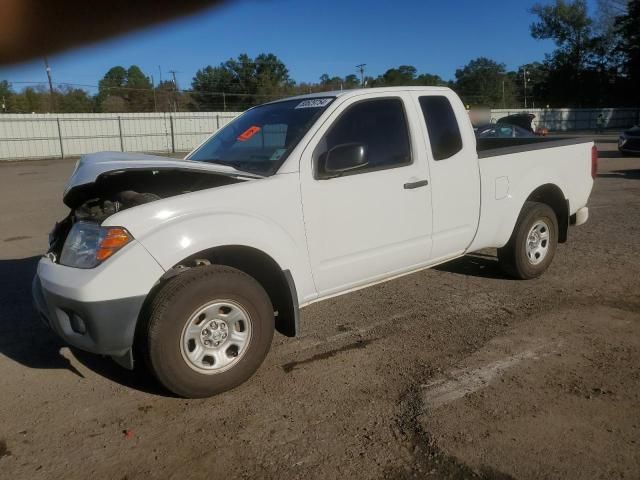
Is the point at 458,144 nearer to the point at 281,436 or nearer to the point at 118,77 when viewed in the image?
the point at 281,436

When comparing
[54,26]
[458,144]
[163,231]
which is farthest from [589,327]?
[54,26]

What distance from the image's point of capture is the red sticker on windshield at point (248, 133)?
4555 mm

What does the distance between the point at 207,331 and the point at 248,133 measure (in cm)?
181

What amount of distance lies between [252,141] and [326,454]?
253cm

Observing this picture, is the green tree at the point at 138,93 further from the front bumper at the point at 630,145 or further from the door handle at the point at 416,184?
the door handle at the point at 416,184

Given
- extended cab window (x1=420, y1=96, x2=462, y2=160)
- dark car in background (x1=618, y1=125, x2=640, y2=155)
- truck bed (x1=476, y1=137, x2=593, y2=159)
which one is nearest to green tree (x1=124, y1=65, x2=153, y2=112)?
dark car in background (x1=618, y1=125, x2=640, y2=155)

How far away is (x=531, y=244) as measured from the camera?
5695mm

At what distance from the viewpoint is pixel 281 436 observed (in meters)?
3.05

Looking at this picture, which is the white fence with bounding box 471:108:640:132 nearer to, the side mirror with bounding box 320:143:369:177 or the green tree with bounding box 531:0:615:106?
the green tree with bounding box 531:0:615:106

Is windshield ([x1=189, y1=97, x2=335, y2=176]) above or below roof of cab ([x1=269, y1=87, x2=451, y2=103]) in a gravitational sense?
below

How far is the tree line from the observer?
4081cm

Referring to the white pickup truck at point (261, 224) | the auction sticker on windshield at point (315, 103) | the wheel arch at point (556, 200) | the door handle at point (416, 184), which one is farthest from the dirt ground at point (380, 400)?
the auction sticker on windshield at point (315, 103)

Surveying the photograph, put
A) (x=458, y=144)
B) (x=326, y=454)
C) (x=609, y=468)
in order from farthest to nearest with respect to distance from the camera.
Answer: (x=458, y=144)
(x=326, y=454)
(x=609, y=468)

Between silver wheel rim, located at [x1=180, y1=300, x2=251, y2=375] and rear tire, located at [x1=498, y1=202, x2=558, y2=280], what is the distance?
119 inches
